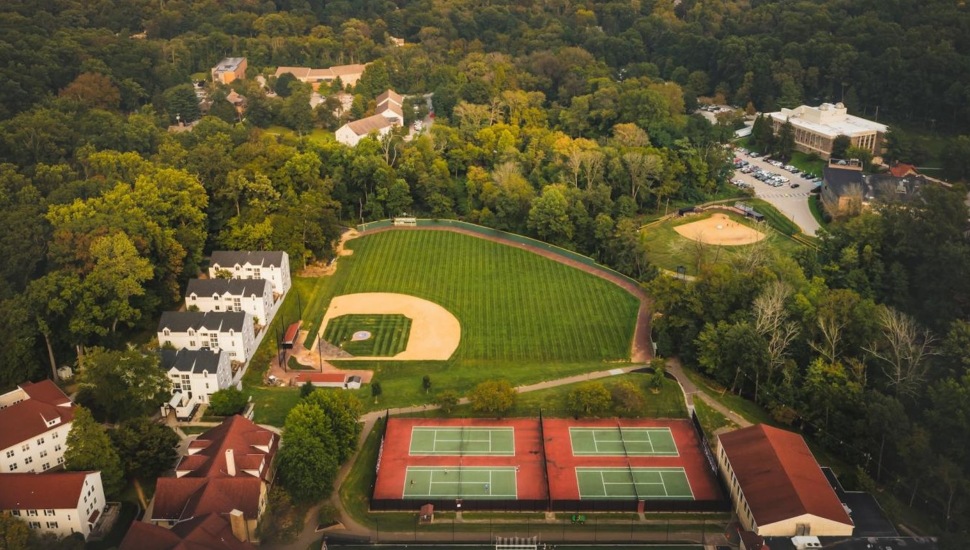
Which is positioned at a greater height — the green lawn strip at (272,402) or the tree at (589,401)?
the tree at (589,401)

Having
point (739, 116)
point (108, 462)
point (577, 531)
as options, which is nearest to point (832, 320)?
point (577, 531)

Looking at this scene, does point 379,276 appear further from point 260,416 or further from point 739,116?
point 739,116

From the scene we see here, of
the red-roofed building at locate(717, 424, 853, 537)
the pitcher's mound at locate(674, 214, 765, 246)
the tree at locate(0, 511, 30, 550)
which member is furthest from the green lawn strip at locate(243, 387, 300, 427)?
the pitcher's mound at locate(674, 214, 765, 246)

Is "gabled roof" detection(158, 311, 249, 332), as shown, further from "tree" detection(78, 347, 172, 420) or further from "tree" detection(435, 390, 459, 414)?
"tree" detection(435, 390, 459, 414)

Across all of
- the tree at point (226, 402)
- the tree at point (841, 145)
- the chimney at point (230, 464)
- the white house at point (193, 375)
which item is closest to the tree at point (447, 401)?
the tree at point (226, 402)

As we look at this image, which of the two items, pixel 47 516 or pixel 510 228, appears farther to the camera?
pixel 510 228

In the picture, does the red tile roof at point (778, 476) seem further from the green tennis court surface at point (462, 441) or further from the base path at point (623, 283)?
the base path at point (623, 283)

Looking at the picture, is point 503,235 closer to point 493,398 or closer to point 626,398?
point 493,398
